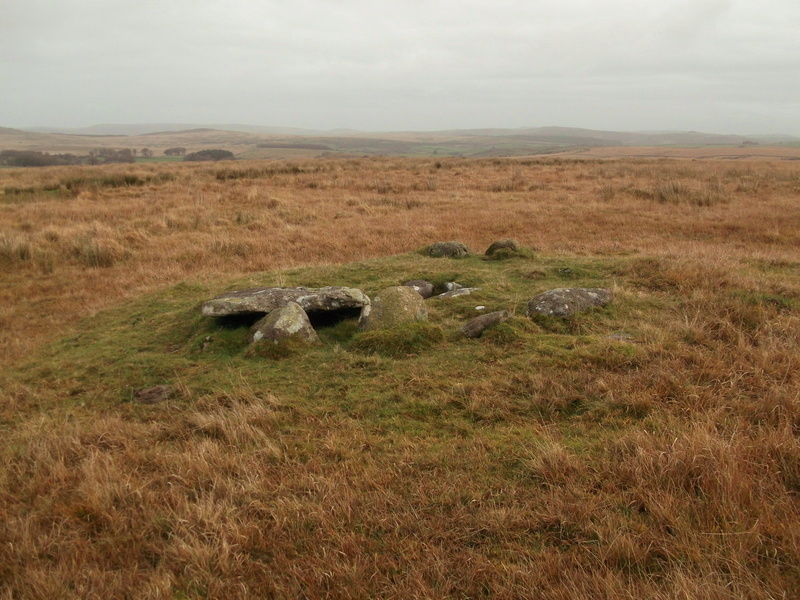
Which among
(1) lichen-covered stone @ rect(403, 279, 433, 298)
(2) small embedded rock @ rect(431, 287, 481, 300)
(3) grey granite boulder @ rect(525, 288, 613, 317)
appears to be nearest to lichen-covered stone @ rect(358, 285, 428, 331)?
(2) small embedded rock @ rect(431, 287, 481, 300)

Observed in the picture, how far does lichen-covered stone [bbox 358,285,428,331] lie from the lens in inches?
286

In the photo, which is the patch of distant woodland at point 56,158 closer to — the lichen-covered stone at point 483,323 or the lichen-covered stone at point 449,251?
the lichen-covered stone at point 449,251

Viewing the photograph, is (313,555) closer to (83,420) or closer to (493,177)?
(83,420)

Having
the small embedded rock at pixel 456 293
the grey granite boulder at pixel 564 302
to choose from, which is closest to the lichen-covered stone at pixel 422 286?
the small embedded rock at pixel 456 293

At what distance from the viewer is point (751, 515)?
3.09 metres

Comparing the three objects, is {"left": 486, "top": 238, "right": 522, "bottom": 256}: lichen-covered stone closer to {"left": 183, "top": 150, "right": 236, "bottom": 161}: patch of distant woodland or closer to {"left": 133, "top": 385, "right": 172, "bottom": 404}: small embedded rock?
{"left": 133, "top": 385, "right": 172, "bottom": 404}: small embedded rock

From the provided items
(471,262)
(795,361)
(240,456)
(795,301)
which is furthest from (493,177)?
(240,456)

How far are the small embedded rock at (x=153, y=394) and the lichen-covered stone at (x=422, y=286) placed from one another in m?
4.97

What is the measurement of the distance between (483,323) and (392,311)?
1.35 meters

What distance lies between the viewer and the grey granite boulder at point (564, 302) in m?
7.41

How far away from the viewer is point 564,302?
751 cm

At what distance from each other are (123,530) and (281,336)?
370 cm

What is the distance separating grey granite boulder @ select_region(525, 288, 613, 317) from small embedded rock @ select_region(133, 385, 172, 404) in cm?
509

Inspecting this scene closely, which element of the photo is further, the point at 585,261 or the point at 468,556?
the point at 585,261
